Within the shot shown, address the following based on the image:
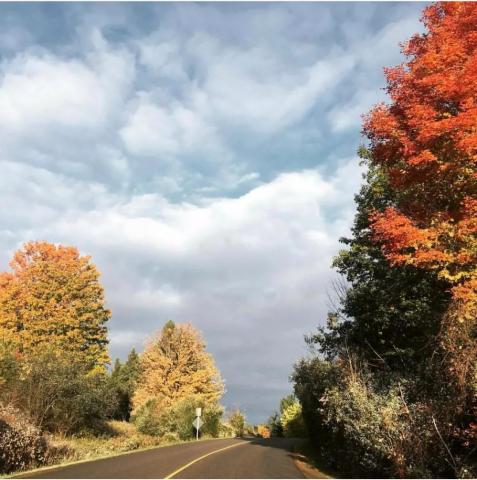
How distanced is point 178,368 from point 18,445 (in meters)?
37.1

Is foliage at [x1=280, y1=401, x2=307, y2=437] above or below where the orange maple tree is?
below

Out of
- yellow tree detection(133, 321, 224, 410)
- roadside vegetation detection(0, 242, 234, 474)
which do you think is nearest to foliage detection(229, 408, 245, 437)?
roadside vegetation detection(0, 242, 234, 474)

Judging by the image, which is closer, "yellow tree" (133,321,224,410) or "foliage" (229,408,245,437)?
"yellow tree" (133,321,224,410)

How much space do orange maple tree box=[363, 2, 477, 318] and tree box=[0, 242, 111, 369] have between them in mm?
33323

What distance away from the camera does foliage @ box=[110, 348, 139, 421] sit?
58.8 meters

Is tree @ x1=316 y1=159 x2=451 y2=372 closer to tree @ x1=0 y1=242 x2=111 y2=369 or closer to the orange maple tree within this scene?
the orange maple tree

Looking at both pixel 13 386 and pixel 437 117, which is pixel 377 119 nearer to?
pixel 437 117

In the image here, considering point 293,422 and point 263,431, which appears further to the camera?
point 263,431

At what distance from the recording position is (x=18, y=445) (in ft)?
53.9

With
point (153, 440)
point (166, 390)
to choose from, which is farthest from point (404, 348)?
point (166, 390)

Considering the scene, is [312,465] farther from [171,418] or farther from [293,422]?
[293,422]

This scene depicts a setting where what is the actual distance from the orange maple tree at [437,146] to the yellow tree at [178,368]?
39504mm

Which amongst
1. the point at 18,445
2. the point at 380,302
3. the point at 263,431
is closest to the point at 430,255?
the point at 380,302

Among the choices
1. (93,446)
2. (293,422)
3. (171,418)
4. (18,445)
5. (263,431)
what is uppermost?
(263,431)
